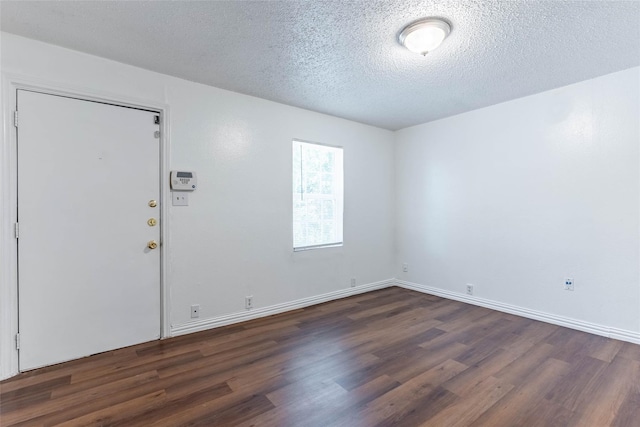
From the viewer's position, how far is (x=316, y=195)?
13.8 feet

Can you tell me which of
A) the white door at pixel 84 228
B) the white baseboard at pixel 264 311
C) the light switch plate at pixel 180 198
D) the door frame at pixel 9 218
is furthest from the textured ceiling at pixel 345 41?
the white baseboard at pixel 264 311

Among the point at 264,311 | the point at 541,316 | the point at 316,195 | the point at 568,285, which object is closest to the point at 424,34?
the point at 316,195

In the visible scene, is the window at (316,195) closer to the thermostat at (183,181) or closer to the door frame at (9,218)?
the thermostat at (183,181)

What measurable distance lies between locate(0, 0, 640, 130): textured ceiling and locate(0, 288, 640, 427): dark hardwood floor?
2.54m

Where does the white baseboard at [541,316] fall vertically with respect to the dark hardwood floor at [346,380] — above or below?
above

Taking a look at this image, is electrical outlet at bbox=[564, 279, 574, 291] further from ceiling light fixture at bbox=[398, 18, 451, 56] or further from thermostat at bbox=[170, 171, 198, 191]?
thermostat at bbox=[170, 171, 198, 191]

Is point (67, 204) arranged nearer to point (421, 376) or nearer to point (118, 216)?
point (118, 216)

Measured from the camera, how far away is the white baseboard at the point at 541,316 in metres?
2.91

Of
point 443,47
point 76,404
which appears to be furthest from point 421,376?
point 443,47

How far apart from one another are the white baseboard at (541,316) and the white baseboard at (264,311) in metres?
0.92

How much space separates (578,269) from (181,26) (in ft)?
14.1

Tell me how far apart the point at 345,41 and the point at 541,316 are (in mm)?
3566

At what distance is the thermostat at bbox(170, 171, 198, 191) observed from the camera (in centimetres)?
296

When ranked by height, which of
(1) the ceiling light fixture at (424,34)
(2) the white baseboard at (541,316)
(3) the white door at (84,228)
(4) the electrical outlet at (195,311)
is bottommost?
(2) the white baseboard at (541,316)
